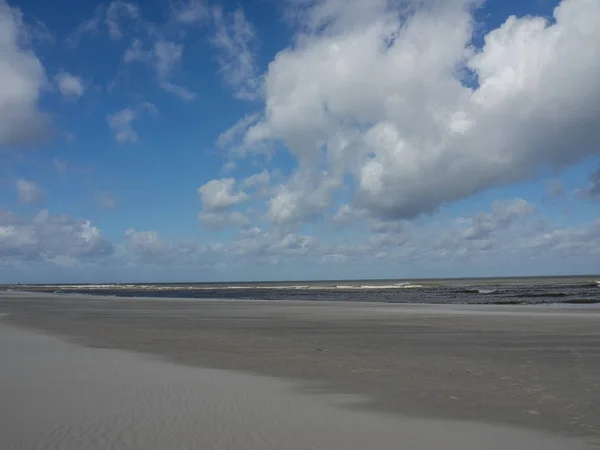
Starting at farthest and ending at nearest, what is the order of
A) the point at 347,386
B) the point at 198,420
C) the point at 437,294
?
the point at 437,294, the point at 347,386, the point at 198,420

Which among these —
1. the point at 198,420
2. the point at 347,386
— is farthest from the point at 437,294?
the point at 198,420

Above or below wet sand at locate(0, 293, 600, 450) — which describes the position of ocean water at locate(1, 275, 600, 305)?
above

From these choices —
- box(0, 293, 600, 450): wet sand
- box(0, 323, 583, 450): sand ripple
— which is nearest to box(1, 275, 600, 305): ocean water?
box(0, 293, 600, 450): wet sand

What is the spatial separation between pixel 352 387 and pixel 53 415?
23.2 ft

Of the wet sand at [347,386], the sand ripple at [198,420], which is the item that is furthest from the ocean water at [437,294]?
the sand ripple at [198,420]

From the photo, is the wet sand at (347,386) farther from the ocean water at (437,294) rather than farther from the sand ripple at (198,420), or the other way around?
the ocean water at (437,294)

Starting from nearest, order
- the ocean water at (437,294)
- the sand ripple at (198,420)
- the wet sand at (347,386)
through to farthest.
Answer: the sand ripple at (198,420), the wet sand at (347,386), the ocean water at (437,294)

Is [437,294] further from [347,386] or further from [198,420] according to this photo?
[198,420]

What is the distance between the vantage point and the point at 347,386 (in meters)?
13.0

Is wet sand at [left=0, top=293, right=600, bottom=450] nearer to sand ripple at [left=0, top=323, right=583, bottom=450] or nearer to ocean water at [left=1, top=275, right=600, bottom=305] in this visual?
sand ripple at [left=0, top=323, right=583, bottom=450]

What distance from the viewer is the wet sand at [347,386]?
911 cm

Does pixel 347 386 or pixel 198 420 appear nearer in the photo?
pixel 198 420

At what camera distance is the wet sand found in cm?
911

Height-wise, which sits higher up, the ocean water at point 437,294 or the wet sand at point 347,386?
the ocean water at point 437,294
